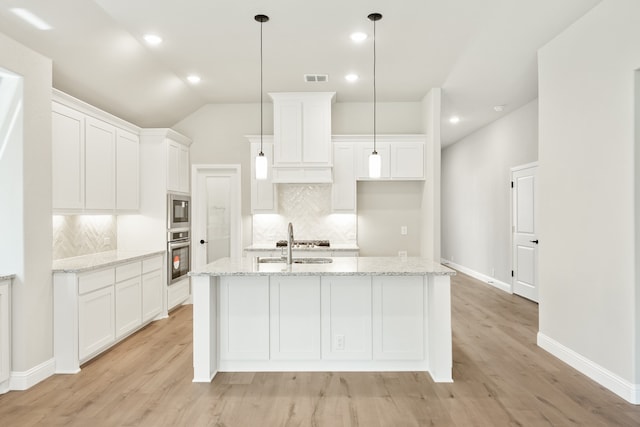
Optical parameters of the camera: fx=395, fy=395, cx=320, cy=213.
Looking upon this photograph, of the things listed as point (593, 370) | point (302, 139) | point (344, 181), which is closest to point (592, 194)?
point (593, 370)

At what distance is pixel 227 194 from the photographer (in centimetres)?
601

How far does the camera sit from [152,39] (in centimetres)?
385

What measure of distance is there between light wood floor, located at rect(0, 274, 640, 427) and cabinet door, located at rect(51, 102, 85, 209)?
156cm

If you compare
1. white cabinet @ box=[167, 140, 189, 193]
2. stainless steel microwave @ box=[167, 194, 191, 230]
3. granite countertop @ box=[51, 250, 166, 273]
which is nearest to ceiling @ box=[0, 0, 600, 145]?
white cabinet @ box=[167, 140, 189, 193]

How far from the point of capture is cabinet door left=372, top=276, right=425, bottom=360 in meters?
3.36

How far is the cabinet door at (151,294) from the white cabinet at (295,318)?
81.4 inches

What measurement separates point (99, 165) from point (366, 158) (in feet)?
11.0

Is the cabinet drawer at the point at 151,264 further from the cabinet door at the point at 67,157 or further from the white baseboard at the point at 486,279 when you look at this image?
the white baseboard at the point at 486,279

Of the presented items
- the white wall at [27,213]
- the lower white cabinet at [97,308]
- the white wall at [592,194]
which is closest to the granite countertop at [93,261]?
the lower white cabinet at [97,308]

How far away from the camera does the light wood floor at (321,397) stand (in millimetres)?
2625

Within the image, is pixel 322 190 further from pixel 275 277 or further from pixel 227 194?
pixel 275 277

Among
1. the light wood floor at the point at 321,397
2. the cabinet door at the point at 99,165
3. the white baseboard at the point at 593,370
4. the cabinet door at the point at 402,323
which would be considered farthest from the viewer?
the cabinet door at the point at 99,165

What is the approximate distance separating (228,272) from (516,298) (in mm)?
4959

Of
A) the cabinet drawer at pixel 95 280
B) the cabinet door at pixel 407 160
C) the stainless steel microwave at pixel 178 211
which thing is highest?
the cabinet door at pixel 407 160
